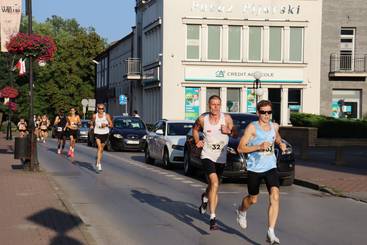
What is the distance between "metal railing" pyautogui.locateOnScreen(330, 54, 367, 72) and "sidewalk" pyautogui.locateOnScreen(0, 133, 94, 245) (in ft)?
110

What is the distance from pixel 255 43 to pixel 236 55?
1516mm

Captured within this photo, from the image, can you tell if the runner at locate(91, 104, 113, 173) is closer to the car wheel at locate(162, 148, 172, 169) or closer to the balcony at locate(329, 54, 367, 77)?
the car wheel at locate(162, 148, 172, 169)

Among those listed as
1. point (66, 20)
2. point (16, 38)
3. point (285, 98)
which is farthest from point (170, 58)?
point (66, 20)

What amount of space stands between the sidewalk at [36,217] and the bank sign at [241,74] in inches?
1199

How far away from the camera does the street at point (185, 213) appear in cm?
902

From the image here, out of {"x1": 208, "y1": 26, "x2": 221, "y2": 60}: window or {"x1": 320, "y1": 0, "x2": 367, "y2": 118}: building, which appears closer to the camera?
{"x1": 208, "y1": 26, "x2": 221, "y2": 60}: window

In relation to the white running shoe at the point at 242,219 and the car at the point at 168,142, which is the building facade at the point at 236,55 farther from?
the white running shoe at the point at 242,219

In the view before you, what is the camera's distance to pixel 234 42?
45.1 meters

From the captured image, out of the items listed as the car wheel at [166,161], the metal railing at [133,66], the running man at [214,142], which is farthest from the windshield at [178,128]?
the metal railing at [133,66]

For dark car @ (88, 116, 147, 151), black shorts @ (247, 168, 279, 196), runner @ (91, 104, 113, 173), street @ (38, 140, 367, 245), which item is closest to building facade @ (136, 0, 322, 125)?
dark car @ (88, 116, 147, 151)

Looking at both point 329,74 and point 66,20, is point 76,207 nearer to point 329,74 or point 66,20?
point 329,74

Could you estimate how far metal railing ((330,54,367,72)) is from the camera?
44.9 m

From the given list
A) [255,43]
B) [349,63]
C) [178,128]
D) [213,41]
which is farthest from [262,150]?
[349,63]

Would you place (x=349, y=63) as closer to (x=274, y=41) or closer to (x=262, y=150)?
(x=274, y=41)
